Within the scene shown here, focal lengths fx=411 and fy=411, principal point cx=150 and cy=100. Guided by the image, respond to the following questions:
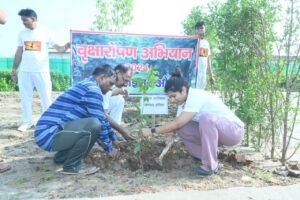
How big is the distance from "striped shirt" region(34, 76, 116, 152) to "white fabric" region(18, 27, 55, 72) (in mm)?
2448

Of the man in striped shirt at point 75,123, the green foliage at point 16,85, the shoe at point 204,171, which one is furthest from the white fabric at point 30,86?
the green foliage at point 16,85

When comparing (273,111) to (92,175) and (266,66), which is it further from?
(92,175)

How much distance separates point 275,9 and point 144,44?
7.91 feet

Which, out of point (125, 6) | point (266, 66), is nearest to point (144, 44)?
point (266, 66)

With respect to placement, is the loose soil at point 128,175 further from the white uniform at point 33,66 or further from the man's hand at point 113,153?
the white uniform at point 33,66

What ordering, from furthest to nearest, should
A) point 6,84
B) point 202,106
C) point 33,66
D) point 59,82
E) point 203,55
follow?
point 59,82, point 6,84, point 203,55, point 33,66, point 202,106

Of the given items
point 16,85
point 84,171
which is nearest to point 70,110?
point 84,171

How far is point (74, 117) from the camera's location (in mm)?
4270

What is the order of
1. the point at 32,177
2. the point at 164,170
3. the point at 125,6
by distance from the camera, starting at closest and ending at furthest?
the point at 32,177 < the point at 164,170 < the point at 125,6

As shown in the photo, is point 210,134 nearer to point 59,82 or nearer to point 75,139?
point 75,139

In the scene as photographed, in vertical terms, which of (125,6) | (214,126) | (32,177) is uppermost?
(125,6)

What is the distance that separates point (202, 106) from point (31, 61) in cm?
328

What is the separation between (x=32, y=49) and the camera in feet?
A: 21.2

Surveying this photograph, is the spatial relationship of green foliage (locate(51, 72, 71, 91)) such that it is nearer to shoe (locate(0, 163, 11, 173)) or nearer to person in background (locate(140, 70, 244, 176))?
shoe (locate(0, 163, 11, 173))
